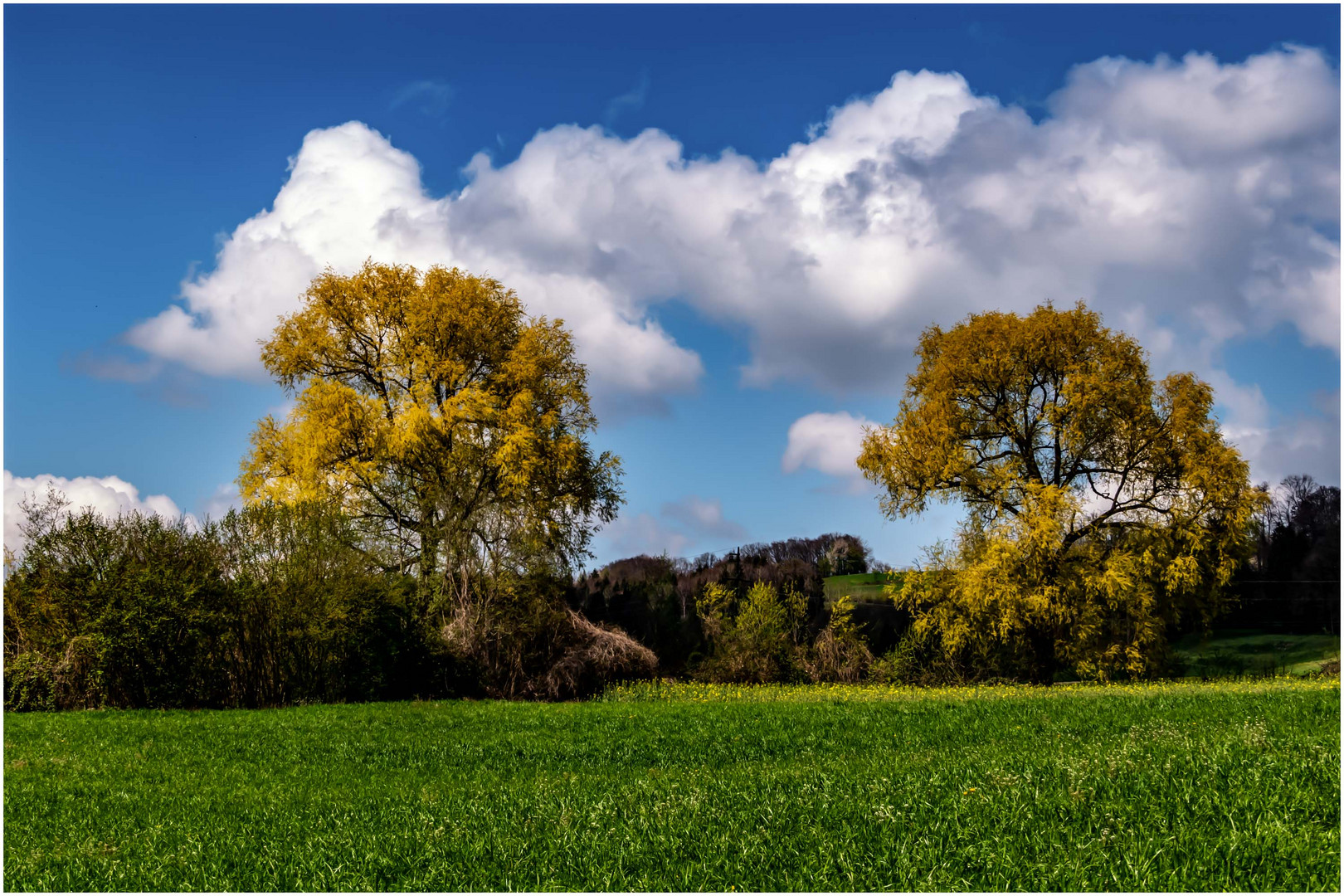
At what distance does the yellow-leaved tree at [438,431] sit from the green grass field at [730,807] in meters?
11.5

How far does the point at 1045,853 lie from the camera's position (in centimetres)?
499

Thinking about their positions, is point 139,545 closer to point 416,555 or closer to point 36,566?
point 36,566

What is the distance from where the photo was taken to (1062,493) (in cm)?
2594

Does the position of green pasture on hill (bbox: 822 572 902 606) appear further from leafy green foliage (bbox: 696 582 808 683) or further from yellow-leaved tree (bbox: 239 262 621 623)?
yellow-leaved tree (bbox: 239 262 621 623)

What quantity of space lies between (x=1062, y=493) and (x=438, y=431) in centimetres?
1829

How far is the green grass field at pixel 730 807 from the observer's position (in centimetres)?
504

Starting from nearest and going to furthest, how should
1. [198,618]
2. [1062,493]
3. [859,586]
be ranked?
[198,618] → [1062,493] → [859,586]

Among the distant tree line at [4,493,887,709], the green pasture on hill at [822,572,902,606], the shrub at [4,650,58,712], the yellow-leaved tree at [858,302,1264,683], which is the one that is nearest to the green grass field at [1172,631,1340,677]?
the yellow-leaved tree at [858,302,1264,683]

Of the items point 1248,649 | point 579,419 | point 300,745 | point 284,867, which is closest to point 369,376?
point 579,419

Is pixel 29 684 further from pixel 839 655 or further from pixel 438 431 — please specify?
pixel 839 655

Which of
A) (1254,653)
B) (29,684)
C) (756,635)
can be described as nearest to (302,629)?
(29,684)

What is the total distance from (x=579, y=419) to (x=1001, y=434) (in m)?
13.3

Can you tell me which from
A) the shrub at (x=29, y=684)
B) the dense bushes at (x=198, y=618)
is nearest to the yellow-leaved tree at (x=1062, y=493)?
the dense bushes at (x=198, y=618)

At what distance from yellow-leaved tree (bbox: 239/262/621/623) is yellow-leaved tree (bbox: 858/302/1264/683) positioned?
32.6ft
